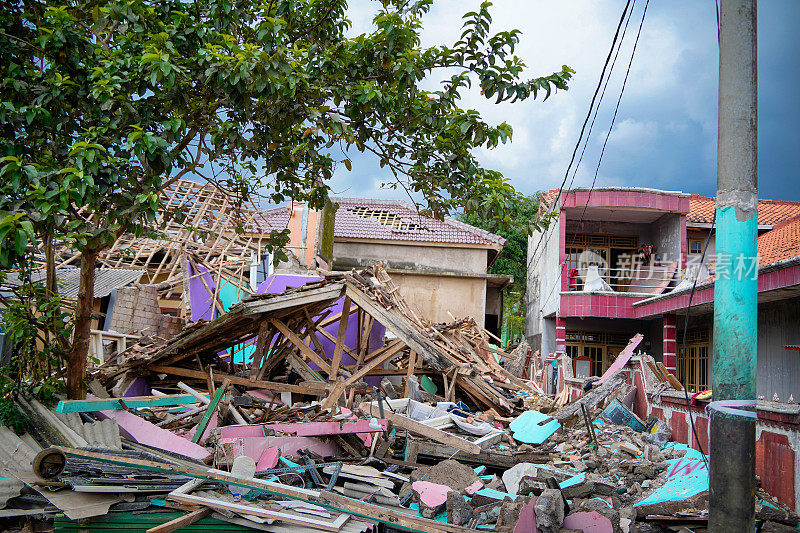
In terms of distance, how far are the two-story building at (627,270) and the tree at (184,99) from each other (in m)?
10.6

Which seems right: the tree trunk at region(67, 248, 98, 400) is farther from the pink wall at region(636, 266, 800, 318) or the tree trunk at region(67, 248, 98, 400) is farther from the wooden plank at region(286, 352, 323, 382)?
the pink wall at region(636, 266, 800, 318)

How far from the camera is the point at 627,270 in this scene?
18.2m

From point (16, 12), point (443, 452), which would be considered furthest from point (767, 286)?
point (16, 12)

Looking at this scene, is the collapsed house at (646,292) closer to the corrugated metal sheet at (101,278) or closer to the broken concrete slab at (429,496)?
the broken concrete slab at (429,496)

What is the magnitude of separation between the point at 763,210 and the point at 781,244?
28.4 feet

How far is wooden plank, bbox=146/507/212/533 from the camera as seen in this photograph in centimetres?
475

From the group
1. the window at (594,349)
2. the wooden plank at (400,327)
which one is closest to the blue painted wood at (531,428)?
the wooden plank at (400,327)

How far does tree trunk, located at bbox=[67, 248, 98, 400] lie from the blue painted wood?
6.45 metres

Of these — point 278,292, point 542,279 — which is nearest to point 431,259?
point 542,279

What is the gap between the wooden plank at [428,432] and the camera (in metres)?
7.83

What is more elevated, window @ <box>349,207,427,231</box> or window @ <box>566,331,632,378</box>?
window @ <box>349,207,427,231</box>

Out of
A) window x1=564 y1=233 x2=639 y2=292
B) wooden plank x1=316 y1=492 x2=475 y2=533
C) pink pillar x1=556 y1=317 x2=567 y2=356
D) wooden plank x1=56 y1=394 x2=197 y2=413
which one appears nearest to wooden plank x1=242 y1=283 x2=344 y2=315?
wooden plank x1=56 y1=394 x2=197 y2=413

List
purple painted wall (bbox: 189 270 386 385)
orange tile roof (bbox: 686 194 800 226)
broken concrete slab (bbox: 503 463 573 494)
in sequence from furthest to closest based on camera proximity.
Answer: orange tile roof (bbox: 686 194 800 226) → purple painted wall (bbox: 189 270 386 385) → broken concrete slab (bbox: 503 463 573 494)

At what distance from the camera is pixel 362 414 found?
828cm
